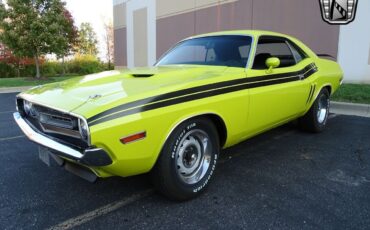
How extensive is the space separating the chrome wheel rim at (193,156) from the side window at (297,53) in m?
2.39

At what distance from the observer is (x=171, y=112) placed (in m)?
2.60

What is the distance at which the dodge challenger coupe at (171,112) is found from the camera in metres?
2.35

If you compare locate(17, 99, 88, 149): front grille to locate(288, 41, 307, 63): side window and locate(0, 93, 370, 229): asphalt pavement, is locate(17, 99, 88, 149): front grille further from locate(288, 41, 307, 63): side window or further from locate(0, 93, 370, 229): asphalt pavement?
locate(288, 41, 307, 63): side window

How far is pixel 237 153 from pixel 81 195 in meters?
2.10

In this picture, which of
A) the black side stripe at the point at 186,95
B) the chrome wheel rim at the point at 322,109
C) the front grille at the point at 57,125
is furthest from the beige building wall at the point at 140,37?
the front grille at the point at 57,125

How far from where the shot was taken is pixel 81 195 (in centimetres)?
306

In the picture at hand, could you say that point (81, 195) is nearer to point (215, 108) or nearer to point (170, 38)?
point (215, 108)

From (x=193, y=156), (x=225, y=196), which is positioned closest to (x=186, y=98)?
(x=193, y=156)

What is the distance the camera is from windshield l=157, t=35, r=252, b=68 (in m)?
3.74

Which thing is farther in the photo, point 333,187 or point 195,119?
point 333,187

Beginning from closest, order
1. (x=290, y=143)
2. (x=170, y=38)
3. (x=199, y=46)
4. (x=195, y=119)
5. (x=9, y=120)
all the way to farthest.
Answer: (x=195, y=119) → (x=199, y=46) → (x=290, y=143) → (x=9, y=120) → (x=170, y=38)

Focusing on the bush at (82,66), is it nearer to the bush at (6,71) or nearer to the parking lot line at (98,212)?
the bush at (6,71)

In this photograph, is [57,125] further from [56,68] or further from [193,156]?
[56,68]

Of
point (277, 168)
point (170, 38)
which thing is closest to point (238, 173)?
point (277, 168)
